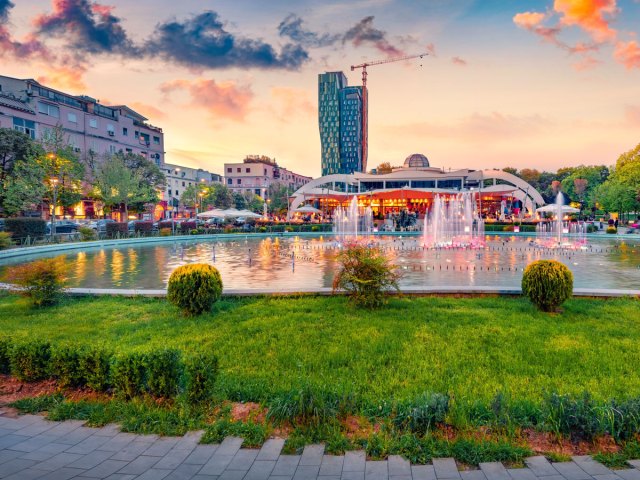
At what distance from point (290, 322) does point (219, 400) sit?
2929 millimetres

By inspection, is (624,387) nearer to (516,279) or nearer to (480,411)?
(480,411)

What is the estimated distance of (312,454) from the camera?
11.3 feet

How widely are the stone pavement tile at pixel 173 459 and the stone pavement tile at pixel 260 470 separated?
0.64 meters

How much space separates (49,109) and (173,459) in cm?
5206

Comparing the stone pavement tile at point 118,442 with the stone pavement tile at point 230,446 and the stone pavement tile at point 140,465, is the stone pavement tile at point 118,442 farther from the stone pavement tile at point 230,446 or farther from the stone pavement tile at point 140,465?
the stone pavement tile at point 230,446

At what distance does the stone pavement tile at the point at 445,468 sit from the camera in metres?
3.14

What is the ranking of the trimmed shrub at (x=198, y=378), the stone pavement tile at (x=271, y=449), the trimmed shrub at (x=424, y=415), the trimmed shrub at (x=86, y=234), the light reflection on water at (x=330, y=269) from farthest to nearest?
the trimmed shrub at (x=86, y=234)
the light reflection on water at (x=330, y=269)
the trimmed shrub at (x=198, y=378)
the trimmed shrub at (x=424, y=415)
the stone pavement tile at (x=271, y=449)

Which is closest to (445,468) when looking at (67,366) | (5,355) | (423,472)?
(423,472)

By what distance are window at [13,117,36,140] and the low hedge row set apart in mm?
43872

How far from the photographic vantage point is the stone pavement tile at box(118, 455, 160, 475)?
325 centimetres

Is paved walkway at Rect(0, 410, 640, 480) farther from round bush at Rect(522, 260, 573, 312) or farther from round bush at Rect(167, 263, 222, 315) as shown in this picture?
round bush at Rect(522, 260, 573, 312)

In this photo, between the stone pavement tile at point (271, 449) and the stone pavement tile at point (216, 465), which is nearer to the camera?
the stone pavement tile at point (216, 465)

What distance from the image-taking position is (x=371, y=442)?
3.53 m

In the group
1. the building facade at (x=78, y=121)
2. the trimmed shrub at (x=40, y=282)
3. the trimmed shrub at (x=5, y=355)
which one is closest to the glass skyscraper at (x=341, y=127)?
the building facade at (x=78, y=121)
